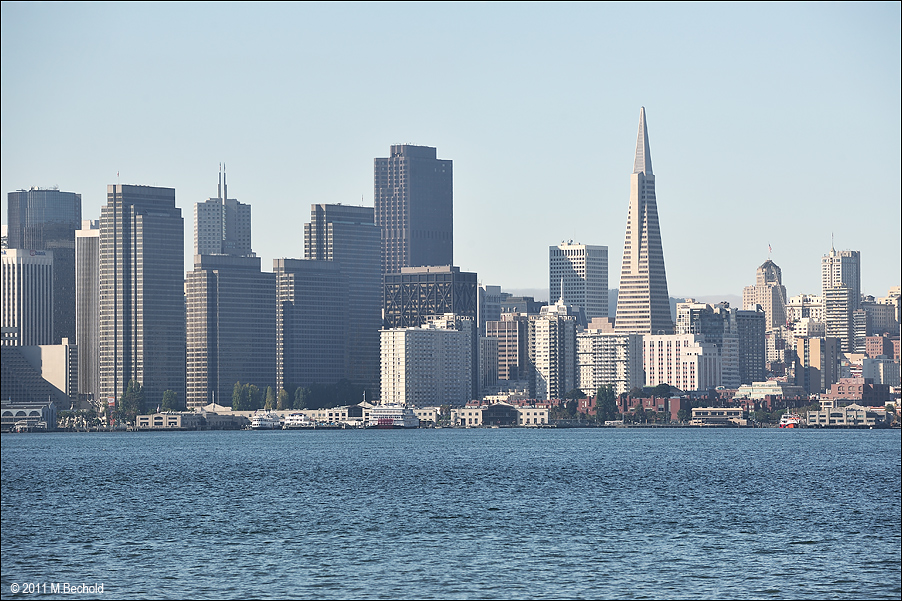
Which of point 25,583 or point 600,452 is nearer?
point 25,583

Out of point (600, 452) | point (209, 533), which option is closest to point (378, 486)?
point (209, 533)

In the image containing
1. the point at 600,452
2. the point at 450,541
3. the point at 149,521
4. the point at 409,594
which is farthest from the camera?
the point at 600,452

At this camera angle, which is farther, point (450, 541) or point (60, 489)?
point (60, 489)

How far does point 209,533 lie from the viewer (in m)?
82.9

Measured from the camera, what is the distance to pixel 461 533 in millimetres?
82250

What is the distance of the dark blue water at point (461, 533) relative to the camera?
64.6 meters

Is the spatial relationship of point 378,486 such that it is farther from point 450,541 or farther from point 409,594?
point 409,594

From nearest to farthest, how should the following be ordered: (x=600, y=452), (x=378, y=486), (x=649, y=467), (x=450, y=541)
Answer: (x=450, y=541) < (x=378, y=486) < (x=649, y=467) < (x=600, y=452)

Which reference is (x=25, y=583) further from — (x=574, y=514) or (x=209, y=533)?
(x=574, y=514)

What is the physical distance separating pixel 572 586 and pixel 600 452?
129148 mm

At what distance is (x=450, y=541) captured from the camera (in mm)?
78688

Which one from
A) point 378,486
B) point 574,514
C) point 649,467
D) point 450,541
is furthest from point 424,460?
point 450,541

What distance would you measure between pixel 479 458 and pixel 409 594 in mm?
111559

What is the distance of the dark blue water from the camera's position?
64.6 m
